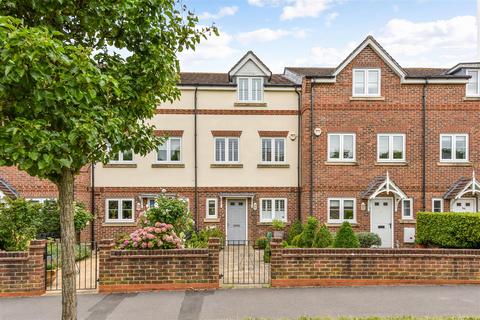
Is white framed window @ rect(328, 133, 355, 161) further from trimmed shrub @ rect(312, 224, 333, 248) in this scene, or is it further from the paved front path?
the paved front path

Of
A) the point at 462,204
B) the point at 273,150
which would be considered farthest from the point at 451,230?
the point at 273,150

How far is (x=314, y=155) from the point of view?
1847 centimetres

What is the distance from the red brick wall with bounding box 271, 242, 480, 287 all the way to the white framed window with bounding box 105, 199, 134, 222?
11569 millimetres

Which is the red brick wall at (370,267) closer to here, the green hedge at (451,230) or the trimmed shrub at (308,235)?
the green hedge at (451,230)

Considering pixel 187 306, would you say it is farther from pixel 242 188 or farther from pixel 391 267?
pixel 242 188

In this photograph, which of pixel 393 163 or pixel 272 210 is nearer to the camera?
pixel 393 163

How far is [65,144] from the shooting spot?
429cm

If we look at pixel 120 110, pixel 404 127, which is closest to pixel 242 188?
pixel 404 127

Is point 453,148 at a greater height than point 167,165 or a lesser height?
greater

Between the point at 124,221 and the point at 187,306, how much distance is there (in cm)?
1183

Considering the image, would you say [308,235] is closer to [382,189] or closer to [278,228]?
[278,228]

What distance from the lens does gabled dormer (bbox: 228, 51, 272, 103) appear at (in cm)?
Answer: 1947

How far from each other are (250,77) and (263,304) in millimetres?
13455

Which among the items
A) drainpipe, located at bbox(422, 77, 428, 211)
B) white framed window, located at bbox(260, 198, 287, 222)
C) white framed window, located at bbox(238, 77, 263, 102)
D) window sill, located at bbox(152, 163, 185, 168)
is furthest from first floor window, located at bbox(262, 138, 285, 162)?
drainpipe, located at bbox(422, 77, 428, 211)
